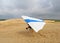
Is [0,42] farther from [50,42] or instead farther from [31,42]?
[50,42]

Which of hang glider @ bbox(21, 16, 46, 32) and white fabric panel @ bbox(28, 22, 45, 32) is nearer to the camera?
white fabric panel @ bbox(28, 22, 45, 32)

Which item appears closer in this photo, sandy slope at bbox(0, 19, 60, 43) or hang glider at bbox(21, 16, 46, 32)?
sandy slope at bbox(0, 19, 60, 43)

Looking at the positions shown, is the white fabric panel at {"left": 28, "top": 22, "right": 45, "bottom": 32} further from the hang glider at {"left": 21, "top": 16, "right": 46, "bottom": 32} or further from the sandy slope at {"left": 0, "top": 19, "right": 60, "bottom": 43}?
the sandy slope at {"left": 0, "top": 19, "right": 60, "bottom": 43}

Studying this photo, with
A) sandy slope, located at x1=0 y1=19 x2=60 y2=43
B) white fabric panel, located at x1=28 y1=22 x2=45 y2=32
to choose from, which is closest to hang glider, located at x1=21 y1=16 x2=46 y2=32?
white fabric panel, located at x1=28 y1=22 x2=45 y2=32

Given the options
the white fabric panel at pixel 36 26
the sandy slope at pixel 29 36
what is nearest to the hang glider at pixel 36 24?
the white fabric panel at pixel 36 26

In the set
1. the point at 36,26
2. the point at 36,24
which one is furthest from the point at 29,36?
the point at 36,26

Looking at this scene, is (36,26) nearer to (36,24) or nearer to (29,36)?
(36,24)

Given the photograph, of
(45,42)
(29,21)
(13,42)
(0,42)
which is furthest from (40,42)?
(29,21)

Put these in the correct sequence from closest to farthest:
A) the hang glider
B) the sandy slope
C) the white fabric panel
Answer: the sandy slope
the white fabric panel
the hang glider

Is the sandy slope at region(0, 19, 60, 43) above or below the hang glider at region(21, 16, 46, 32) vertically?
below

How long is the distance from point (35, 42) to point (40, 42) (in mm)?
392

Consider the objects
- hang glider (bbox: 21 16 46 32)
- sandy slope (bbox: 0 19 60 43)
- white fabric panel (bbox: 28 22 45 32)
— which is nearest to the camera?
sandy slope (bbox: 0 19 60 43)

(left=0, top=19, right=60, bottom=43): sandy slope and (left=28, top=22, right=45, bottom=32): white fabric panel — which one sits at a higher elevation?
(left=28, top=22, right=45, bottom=32): white fabric panel

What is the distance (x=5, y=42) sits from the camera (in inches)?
467
